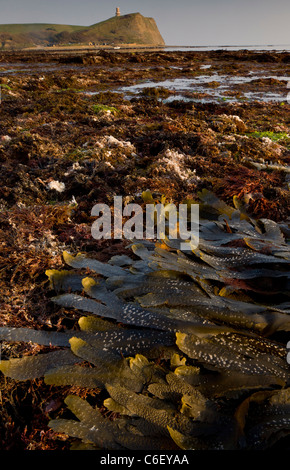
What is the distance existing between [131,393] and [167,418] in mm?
175

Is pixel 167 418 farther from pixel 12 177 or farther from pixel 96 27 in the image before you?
pixel 96 27

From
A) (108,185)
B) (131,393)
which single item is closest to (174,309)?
(131,393)

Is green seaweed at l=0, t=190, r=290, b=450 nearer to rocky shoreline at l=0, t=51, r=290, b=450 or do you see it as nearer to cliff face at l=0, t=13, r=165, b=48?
rocky shoreline at l=0, t=51, r=290, b=450

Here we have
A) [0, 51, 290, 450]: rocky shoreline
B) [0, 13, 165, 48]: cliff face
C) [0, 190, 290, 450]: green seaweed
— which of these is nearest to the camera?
[0, 190, 290, 450]: green seaweed

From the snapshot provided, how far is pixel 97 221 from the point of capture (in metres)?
2.97

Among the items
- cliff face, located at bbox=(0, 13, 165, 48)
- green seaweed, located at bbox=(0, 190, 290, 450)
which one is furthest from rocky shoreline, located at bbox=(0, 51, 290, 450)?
cliff face, located at bbox=(0, 13, 165, 48)

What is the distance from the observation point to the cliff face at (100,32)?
104006 mm

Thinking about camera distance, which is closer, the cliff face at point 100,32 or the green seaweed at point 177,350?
the green seaweed at point 177,350

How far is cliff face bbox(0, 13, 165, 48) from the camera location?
104 m

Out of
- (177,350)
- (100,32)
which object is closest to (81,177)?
(177,350)

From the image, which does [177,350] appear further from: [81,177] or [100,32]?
[100,32]

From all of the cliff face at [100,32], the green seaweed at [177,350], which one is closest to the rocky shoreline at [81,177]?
the green seaweed at [177,350]

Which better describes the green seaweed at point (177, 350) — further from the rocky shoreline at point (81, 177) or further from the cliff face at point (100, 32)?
the cliff face at point (100, 32)
